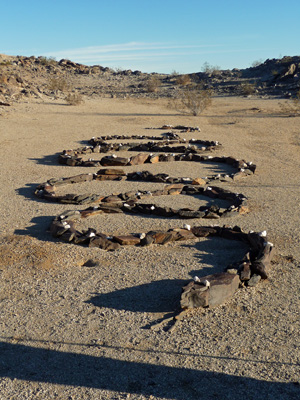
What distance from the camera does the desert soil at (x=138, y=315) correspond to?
4145mm

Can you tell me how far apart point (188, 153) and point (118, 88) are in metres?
35.5

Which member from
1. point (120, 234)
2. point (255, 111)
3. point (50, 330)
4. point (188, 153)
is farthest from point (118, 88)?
point (50, 330)

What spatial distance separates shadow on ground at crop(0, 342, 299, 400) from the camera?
13.1ft

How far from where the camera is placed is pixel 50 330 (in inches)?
197

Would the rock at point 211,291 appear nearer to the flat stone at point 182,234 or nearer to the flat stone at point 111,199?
the flat stone at point 182,234

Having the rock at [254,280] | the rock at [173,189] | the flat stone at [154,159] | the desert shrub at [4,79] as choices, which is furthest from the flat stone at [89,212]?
the desert shrub at [4,79]

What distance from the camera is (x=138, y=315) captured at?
17.4 ft

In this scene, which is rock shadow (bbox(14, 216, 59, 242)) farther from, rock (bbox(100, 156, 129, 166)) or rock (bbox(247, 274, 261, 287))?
rock (bbox(100, 156, 129, 166))

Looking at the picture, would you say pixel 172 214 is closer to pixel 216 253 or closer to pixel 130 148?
pixel 216 253

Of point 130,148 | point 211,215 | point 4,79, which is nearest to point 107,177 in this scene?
point 211,215

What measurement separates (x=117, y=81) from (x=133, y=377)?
5611cm

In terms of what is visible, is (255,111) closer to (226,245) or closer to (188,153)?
(188,153)

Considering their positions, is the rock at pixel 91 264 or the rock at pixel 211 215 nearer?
the rock at pixel 91 264

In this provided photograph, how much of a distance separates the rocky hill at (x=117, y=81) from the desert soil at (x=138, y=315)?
2324 cm
